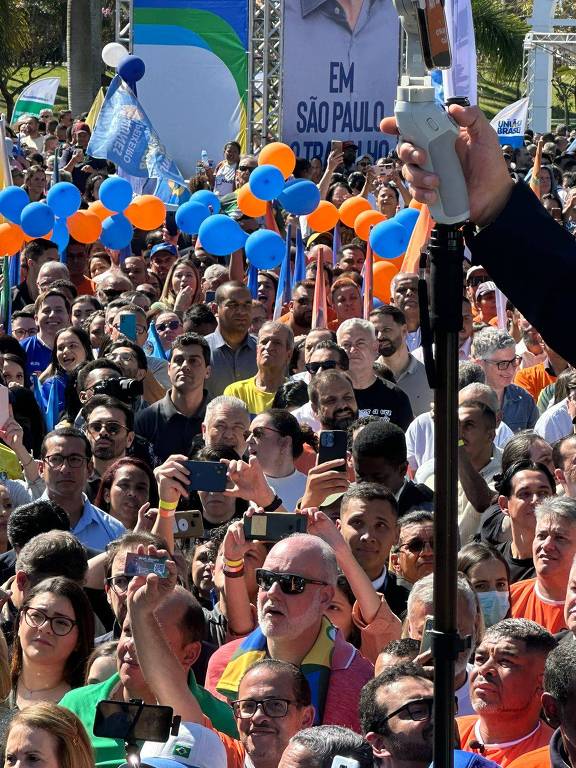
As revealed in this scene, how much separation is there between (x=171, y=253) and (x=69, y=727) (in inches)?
364

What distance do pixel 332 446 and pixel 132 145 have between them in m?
8.06

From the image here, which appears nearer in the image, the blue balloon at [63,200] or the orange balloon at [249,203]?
the blue balloon at [63,200]

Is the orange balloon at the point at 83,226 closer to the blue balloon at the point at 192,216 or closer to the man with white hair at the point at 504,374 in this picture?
the blue balloon at the point at 192,216

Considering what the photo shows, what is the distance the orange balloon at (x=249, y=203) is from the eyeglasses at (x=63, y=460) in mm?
5621

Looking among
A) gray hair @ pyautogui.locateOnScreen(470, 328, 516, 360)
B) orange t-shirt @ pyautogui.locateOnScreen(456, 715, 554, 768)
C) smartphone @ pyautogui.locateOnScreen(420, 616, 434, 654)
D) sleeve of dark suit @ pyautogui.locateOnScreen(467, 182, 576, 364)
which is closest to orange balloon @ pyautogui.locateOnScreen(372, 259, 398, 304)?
gray hair @ pyautogui.locateOnScreen(470, 328, 516, 360)

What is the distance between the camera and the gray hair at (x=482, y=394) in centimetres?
660

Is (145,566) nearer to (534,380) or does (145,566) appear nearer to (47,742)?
(47,742)

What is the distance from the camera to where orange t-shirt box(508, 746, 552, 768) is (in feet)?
12.4

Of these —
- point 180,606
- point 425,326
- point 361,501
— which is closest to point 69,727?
point 180,606

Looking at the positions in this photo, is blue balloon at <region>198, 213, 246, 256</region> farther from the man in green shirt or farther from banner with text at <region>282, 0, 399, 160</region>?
banner with text at <region>282, 0, 399, 160</region>

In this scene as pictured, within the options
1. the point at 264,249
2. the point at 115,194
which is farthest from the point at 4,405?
the point at 115,194

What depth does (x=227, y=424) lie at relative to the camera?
664 cm

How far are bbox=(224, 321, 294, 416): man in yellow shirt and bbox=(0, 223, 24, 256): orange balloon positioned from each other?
9.25 ft

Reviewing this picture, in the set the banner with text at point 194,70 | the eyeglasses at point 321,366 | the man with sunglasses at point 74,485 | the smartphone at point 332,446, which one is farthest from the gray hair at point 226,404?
the banner with text at point 194,70
